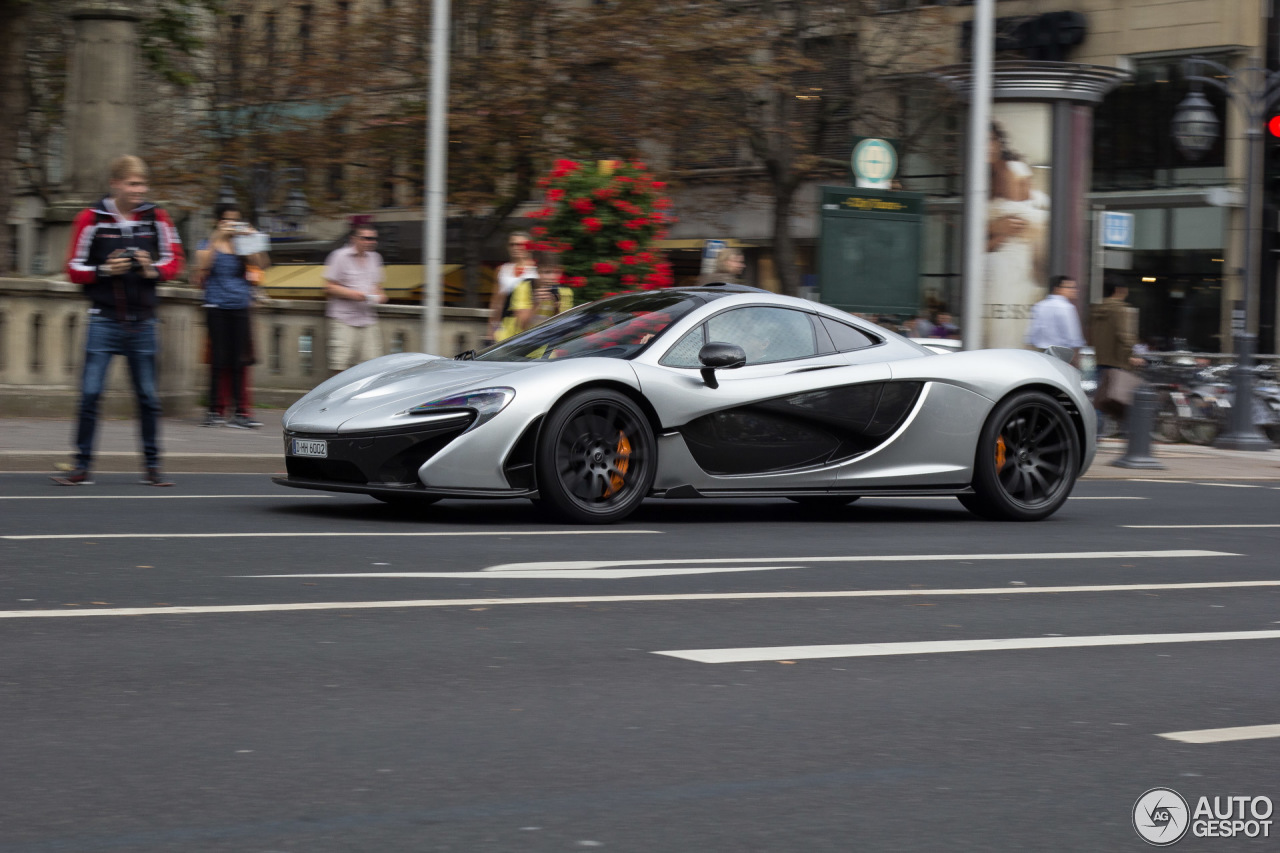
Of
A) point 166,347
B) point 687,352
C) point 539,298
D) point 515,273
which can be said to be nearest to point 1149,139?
point 515,273

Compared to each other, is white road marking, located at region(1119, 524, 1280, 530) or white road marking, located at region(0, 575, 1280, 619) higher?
white road marking, located at region(0, 575, 1280, 619)

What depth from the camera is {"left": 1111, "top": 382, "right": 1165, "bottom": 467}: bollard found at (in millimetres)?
16688

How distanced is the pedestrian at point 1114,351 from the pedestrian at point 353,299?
25.7ft

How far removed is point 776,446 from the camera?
31.9 feet

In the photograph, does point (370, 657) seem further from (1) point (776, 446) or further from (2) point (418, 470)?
(1) point (776, 446)

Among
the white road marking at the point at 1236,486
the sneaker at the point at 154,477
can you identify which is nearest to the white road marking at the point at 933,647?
the sneaker at the point at 154,477

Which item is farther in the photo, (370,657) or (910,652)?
(910,652)

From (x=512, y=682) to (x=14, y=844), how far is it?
1.86m

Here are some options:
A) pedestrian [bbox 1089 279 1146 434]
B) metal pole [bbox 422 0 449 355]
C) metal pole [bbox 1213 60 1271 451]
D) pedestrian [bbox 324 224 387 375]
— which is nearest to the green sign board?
pedestrian [bbox 1089 279 1146 434]

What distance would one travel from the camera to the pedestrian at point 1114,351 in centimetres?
1923

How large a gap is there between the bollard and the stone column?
10.1 meters

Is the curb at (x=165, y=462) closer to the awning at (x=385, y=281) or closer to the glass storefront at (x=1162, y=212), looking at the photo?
the glass storefront at (x=1162, y=212)

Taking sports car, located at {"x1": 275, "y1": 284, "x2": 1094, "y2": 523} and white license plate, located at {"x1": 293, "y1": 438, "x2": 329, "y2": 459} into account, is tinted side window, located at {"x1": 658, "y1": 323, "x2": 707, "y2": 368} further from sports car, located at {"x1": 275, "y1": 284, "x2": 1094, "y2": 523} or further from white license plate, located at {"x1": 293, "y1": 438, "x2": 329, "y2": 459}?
white license plate, located at {"x1": 293, "y1": 438, "x2": 329, "y2": 459}

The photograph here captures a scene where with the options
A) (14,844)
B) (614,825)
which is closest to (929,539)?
(614,825)
